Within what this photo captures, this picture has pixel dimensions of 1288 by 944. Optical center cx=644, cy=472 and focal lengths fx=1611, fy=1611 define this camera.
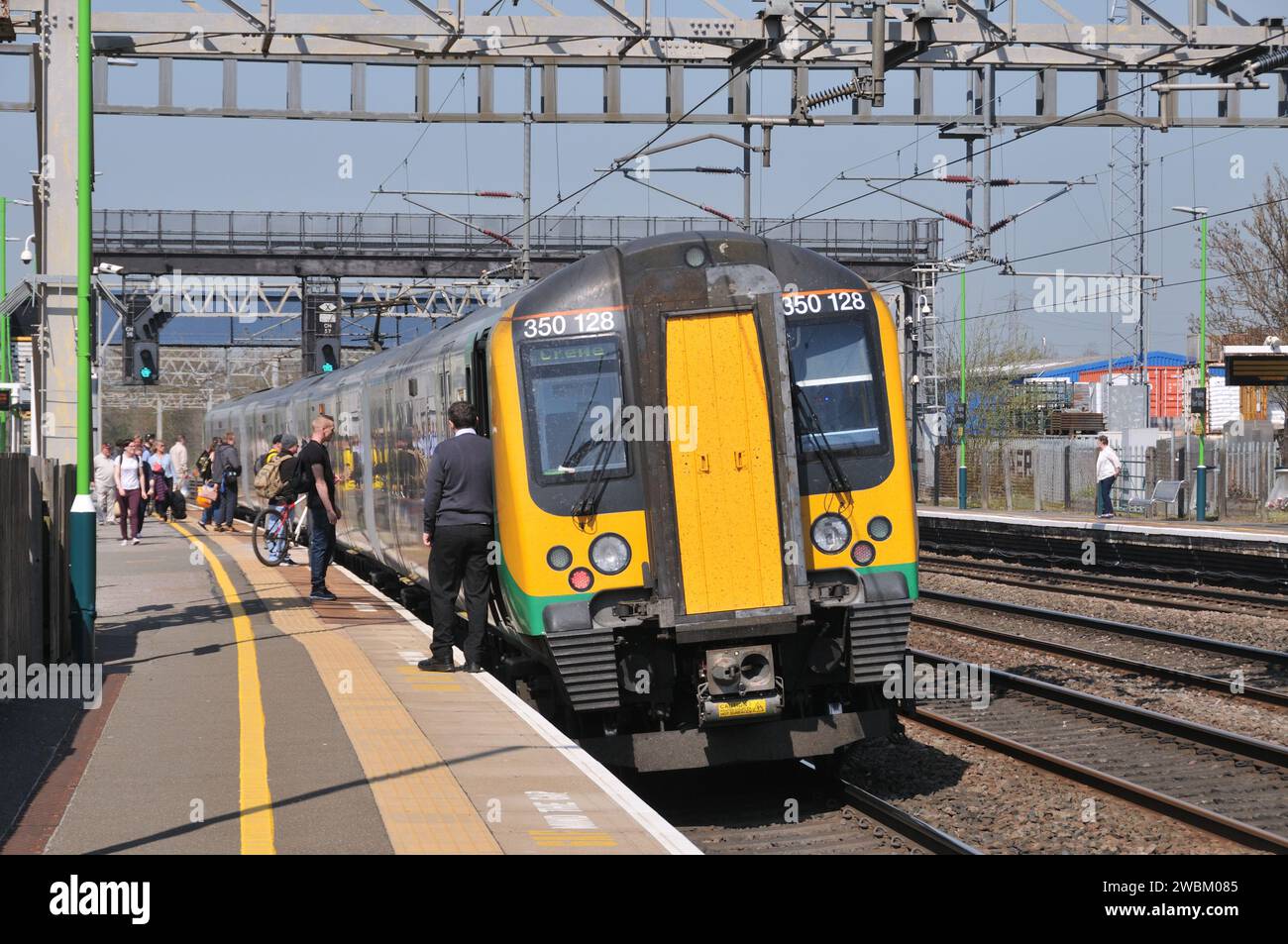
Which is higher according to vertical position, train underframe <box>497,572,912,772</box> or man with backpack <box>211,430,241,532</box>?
man with backpack <box>211,430,241,532</box>

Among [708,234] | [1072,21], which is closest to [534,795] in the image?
[708,234]

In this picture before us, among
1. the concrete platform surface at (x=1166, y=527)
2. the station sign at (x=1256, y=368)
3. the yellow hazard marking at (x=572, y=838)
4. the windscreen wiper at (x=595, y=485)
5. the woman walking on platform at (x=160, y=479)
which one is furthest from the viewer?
the woman walking on platform at (x=160, y=479)

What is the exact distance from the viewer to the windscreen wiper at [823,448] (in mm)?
8945

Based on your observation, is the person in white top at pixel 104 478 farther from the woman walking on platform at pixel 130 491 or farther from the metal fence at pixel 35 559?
the metal fence at pixel 35 559

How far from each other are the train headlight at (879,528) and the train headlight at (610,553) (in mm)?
1376

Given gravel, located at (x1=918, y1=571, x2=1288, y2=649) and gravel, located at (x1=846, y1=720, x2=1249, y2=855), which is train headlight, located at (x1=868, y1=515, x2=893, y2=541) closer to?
gravel, located at (x1=846, y1=720, x2=1249, y2=855)

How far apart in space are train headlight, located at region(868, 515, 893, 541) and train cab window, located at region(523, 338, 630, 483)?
142cm

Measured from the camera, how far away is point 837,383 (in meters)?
9.07

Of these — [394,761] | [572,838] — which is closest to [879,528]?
[394,761]

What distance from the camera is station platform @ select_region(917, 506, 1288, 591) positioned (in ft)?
74.7

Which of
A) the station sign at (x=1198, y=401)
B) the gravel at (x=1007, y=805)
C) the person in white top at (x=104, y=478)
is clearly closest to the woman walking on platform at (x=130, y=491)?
the person in white top at (x=104, y=478)

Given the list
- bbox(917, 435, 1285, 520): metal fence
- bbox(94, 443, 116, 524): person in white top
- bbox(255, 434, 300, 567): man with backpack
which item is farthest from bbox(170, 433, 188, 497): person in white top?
bbox(917, 435, 1285, 520): metal fence

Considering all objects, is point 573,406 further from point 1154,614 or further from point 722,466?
point 1154,614

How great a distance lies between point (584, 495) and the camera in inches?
344
